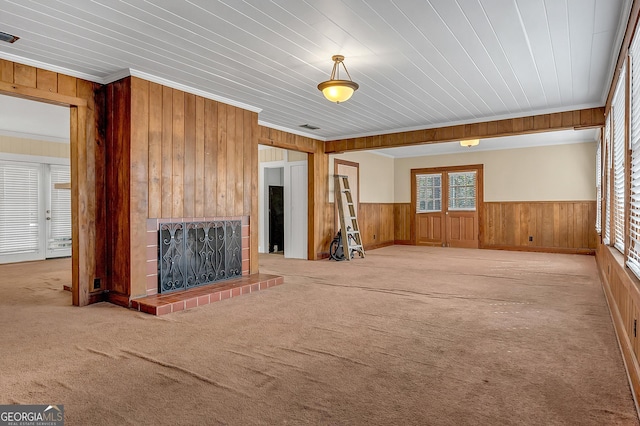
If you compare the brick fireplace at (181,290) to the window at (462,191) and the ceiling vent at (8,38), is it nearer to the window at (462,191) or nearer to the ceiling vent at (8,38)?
the ceiling vent at (8,38)

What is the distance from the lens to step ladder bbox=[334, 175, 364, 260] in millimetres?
8016

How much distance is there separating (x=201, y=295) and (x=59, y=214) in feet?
19.2

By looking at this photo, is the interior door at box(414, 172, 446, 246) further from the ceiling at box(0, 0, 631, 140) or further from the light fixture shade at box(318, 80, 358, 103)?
the light fixture shade at box(318, 80, 358, 103)

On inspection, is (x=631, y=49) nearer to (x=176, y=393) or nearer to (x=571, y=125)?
(x=571, y=125)

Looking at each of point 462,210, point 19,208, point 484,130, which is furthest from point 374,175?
point 19,208

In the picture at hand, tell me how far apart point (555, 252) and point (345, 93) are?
7.41 metres

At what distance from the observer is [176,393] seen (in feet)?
7.02

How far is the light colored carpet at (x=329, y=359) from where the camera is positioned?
6.41 ft

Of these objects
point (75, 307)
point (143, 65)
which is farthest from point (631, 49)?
point (75, 307)

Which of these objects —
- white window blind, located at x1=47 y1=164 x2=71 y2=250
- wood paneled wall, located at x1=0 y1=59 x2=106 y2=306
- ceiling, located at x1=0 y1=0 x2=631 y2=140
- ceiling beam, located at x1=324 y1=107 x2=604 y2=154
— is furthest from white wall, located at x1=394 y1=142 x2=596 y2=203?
white window blind, located at x1=47 y1=164 x2=71 y2=250

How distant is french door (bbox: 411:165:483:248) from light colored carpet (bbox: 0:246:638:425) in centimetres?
528

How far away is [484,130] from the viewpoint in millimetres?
6324

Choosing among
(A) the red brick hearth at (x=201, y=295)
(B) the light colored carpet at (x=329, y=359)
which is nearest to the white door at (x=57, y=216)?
(B) the light colored carpet at (x=329, y=359)

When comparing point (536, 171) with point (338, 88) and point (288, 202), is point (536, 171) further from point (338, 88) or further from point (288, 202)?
point (338, 88)
